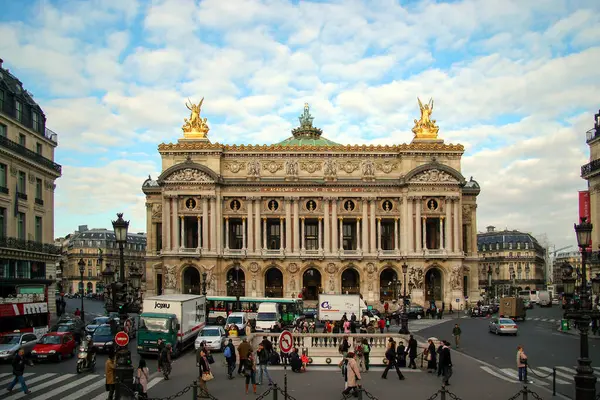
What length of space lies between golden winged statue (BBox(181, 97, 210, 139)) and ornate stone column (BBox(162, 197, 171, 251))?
8922 millimetres

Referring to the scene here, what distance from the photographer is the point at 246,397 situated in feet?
83.6

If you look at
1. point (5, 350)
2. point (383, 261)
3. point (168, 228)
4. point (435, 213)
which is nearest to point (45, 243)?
point (168, 228)

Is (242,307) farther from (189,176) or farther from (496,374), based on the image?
(496,374)

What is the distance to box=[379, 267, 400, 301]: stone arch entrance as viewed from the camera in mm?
80969

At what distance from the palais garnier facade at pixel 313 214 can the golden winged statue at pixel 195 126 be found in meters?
0.15

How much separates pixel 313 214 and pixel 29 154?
35.7 metres

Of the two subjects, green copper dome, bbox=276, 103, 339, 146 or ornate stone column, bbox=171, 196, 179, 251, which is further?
green copper dome, bbox=276, 103, 339, 146

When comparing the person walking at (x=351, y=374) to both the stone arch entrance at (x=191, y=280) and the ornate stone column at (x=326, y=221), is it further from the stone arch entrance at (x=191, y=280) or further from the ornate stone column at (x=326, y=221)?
the stone arch entrance at (x=191, y=280)

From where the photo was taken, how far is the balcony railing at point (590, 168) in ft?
218

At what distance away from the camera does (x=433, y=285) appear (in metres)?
80.9

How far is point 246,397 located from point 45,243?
4057 cm

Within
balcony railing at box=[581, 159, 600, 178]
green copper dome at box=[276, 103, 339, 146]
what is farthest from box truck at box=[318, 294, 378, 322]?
green copper dome at box=[276, 103, 339, 146]

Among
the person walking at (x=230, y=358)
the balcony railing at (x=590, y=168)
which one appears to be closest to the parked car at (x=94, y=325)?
the person walking at (x=230, y=358)

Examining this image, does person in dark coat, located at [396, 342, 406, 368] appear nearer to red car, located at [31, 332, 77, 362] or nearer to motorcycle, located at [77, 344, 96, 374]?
motorcycle, located at [77, 344, 96, 374]
